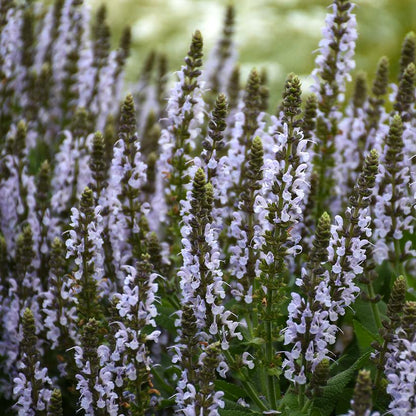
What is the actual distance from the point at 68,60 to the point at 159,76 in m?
0.52

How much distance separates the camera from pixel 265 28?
317 inches

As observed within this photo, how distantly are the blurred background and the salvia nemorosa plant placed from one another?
4.40 meters

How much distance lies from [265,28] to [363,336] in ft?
21.5

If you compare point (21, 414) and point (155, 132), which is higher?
point (155, 132)

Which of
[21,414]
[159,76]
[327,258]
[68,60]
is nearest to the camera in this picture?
[327,258]

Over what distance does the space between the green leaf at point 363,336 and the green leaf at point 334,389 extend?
0.40 feet

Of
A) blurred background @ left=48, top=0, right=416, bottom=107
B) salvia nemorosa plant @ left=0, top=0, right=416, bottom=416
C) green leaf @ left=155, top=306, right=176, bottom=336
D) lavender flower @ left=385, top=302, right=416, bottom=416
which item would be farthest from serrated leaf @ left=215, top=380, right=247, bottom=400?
blurred background @ left=48, top=0, right=416, bottom=107

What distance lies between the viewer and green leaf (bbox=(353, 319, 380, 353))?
194 centimetres

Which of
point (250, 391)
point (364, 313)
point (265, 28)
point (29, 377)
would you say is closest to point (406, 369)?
A: point (250, 391)

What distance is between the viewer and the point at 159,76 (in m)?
3.87

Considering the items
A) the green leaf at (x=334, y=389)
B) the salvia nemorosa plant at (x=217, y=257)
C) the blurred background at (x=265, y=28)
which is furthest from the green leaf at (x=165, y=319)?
the blurred background at (x=265, y=28)

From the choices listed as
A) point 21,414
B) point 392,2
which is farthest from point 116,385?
point 392,2

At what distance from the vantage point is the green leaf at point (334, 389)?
5.82 ft

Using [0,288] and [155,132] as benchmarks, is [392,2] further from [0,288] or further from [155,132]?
[0,288]
